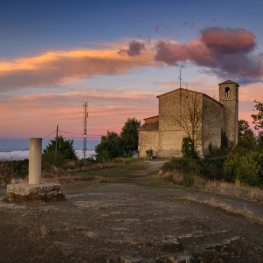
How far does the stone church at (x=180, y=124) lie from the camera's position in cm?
4109

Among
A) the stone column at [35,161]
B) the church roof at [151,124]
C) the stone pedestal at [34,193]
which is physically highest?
the church roof at [151,124]

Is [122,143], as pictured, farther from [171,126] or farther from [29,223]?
[29,223]

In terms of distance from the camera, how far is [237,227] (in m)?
8.52

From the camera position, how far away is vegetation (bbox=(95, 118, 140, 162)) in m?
50.2

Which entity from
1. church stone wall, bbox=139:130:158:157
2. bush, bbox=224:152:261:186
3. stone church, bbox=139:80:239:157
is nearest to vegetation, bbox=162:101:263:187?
bush, bbox=224:152:261:186

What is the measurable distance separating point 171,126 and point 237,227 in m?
34.1

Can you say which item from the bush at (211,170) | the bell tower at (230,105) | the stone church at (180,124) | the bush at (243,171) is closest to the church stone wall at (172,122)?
the stone church at (180,124)

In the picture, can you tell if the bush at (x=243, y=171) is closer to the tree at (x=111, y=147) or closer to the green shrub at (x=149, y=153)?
the green shrub at (x=149, y=153)

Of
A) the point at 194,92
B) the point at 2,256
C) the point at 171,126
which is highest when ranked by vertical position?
the point at 194,92

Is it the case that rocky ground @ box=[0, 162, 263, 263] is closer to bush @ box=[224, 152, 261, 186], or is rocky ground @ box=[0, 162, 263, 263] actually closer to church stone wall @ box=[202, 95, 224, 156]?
bush @ box=[224, 152, 261, 186]

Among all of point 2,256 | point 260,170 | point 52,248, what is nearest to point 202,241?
point 52,248

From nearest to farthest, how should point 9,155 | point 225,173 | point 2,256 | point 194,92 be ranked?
point 2,256, point 9,155, point 225,173, point 194,92

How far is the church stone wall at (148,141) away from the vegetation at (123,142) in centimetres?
590

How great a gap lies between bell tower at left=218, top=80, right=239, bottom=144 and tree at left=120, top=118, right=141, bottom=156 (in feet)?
46.6
